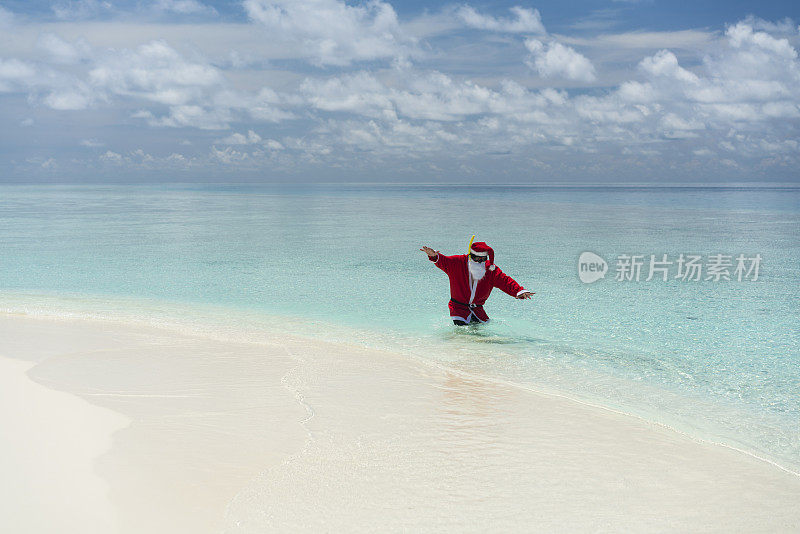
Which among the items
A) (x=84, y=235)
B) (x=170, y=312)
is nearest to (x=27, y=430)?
(x=170, y=312)

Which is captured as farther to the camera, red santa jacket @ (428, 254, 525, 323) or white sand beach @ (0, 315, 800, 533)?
red santa jacket @ (428, 254, 525, 323)

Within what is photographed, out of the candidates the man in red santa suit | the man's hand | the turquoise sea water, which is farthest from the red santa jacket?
the turquoise sea water

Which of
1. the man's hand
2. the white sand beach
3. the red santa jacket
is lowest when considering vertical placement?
the white sand beach

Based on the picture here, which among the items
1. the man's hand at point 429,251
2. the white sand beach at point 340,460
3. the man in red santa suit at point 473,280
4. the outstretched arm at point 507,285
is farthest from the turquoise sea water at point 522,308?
the man's hand at point 429,251

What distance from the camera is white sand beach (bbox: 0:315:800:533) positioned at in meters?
4.02

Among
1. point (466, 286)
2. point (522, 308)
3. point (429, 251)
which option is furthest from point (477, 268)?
point (522, 308)

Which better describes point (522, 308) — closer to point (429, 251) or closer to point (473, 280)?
point (473, 280)

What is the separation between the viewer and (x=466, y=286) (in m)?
9.31

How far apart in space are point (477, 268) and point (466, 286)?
363mm

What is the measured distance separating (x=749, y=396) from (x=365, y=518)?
4.73 metres

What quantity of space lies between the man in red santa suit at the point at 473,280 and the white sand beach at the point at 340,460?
2165 millimetres

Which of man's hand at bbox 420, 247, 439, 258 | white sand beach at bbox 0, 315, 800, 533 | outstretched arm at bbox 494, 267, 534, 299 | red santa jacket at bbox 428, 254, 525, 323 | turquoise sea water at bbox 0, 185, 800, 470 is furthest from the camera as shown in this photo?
red santa jacket at bbox 428, 254, 525, 323

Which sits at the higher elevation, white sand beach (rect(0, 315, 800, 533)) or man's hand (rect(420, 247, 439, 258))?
man's hand (rect(420, 247, 439, 258))

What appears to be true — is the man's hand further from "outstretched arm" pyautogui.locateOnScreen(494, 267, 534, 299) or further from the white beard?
"outstretched arm" pyautogui.locateOnScreen(494, 267, 534, 299)
